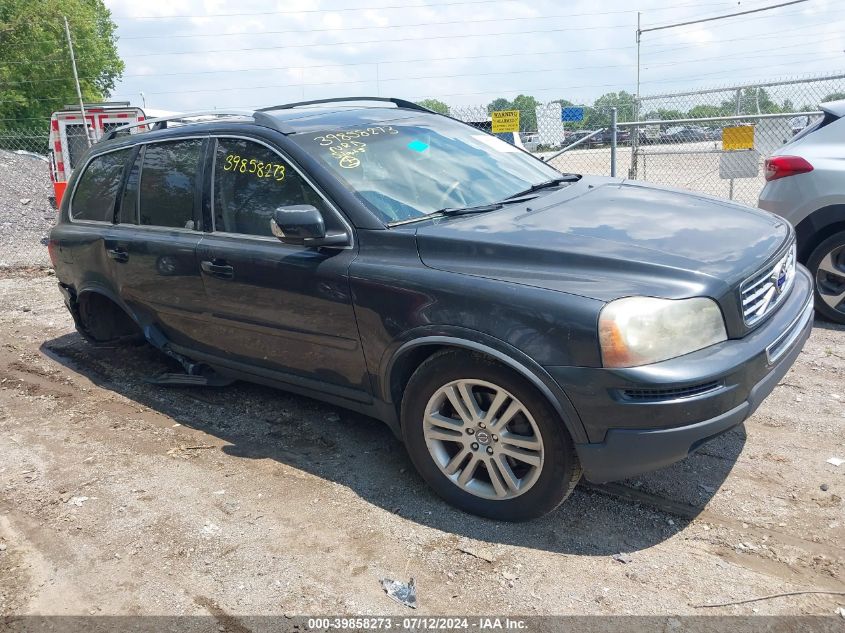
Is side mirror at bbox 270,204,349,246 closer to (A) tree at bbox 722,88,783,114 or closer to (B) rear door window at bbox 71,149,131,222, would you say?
(B) rear door window at bbox 71,149,131,222

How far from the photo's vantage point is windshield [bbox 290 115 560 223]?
12.1 feet

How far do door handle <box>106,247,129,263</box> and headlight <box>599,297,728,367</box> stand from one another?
336 cm

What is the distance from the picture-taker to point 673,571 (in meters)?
2.88

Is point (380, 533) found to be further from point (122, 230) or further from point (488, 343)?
point (122, 230)

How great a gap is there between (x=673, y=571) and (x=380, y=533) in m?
1.25

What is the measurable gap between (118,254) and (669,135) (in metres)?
7.83

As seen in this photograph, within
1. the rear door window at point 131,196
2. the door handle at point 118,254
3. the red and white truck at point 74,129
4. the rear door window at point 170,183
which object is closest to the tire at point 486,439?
the rear door window at point 170,183

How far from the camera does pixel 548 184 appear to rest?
4.24 meters

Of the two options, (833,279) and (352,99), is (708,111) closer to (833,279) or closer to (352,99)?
(833,279)

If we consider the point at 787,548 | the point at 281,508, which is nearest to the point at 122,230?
the point at 281,508

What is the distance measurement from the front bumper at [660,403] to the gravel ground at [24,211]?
9.89m

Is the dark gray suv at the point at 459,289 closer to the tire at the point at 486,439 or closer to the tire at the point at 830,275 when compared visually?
the tire at the point at 486,439

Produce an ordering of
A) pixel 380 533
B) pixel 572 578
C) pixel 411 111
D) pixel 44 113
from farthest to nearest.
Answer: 1. pixel 44 113
2. pixel 411 111
3. pixel 380 533
4. pixel 572 578

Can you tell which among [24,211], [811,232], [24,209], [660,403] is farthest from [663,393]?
[24,209]
